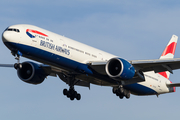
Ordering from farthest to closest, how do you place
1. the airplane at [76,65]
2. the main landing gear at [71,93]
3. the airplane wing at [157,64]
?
the main landing gear at [71,93], the airplane wing at [157,64], the airplane at [76,65]

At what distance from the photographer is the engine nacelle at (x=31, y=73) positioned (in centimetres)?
4369

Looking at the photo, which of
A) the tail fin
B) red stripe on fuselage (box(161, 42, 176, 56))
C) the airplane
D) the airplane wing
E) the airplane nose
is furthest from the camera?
red stripe on fuselage (box(161, 42, 176, 56))

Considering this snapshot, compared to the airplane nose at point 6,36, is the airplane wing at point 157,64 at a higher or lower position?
lower

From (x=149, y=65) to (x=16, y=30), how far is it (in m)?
15.1

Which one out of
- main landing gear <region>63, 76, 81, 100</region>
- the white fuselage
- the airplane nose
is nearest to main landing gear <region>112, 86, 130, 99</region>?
the white fuselage

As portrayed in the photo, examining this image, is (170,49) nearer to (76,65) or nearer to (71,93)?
(71,93)

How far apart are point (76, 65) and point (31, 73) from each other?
8.23 metres

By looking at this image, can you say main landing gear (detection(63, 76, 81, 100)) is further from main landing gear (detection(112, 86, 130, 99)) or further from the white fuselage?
main landing gear (detection(112, 86, 130, 99))

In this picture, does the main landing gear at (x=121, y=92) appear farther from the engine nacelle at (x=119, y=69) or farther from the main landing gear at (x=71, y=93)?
the main landing gear at (x=71, y=93)

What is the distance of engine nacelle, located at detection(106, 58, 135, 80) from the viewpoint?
38.0 meters

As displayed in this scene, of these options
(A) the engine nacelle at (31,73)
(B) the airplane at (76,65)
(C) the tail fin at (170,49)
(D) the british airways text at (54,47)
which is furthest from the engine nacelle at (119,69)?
(C) the tail fin at (170,49)

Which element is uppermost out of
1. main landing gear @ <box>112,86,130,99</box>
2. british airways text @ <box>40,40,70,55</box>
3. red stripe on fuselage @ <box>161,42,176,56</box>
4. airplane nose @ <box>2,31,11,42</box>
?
red stripe on fuselage @ <box>161,42,176,56</box>

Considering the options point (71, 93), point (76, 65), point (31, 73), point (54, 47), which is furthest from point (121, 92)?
point (31, 73)

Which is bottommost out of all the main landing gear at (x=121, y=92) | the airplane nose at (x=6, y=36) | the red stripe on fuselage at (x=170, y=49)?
the main landing gear at (x=121, y=92)
